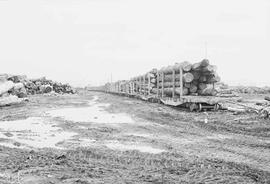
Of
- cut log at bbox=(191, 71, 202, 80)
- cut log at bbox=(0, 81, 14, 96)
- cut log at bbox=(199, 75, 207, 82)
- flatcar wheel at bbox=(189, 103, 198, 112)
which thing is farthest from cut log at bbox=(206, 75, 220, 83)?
cut log at bbox=(0, 81, 14, 96)

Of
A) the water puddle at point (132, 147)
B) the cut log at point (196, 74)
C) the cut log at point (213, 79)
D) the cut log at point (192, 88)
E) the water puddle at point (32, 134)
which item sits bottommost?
the water puddle at point (132, 147)

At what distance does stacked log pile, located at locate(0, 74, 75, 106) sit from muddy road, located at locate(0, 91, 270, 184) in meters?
9.51

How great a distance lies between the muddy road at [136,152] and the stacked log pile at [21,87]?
951 cm

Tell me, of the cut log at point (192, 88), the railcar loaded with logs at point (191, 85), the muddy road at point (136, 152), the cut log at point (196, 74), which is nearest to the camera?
the muddy road at point (136, 152)

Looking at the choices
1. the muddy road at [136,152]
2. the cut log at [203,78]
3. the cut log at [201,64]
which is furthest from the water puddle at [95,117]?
the cut log at [203,78]

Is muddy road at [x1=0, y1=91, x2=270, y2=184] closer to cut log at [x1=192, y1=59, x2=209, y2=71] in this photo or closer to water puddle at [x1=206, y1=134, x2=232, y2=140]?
water puddle at [x1=206, y1=134, x2=232, y2=140]

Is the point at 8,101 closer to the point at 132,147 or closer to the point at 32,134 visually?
the point at 32,134

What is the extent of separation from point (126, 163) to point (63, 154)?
4.17 ft

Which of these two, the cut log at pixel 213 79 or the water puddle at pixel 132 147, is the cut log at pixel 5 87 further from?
the water puddle at pixel 132 147

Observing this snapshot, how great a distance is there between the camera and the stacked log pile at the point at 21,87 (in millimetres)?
19319

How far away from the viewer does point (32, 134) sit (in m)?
8.39

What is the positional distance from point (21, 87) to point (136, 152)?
70.6ft

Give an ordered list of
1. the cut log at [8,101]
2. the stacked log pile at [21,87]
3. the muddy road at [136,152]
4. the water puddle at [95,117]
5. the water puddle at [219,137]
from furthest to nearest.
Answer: the stacked log pile at [21,87] < the cut log at [8,101] < the water puddle at [95,117] < the water puddle at [219,137] < the muddy road at [136,152]

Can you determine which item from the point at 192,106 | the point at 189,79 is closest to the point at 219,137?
the point at 192,106
